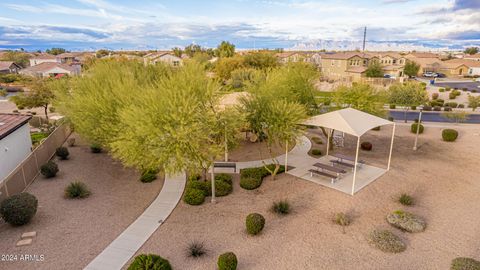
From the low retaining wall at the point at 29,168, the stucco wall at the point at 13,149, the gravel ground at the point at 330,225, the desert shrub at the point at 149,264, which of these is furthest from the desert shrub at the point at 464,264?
the stucco wall at the point at 13,149

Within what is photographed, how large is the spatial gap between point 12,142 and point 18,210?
9245mm

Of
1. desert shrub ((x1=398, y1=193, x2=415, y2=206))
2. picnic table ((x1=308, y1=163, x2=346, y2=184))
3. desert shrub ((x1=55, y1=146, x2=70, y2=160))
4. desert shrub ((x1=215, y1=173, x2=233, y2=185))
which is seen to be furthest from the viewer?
desert shrub ((x1=55, y1=146, x2=70, y2=160))

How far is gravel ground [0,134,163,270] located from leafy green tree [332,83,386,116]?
14.4m

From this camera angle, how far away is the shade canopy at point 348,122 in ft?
54.3

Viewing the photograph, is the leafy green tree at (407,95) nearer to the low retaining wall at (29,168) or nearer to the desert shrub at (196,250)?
the desert shrub at (196,250)

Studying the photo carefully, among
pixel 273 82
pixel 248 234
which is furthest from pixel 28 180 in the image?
pixel 273 82

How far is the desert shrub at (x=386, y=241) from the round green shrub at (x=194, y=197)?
7820 millimetres

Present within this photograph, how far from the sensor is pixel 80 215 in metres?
13.9

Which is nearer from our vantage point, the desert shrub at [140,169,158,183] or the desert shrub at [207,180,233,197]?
the desert shrub at [207,180,233,197]

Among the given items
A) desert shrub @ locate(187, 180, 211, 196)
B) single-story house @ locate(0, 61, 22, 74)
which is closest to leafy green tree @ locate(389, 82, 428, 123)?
desert shrub @ locate(187, 180, 211, 196)

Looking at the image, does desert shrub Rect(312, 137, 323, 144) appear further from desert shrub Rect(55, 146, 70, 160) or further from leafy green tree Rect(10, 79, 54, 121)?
leafy green tree Rect(10, 79, 54, 121)

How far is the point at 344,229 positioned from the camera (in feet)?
41.4

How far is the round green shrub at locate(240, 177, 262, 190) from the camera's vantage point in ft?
53.9

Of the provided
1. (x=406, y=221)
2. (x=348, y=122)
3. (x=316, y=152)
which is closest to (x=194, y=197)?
(x=348, y=122)
